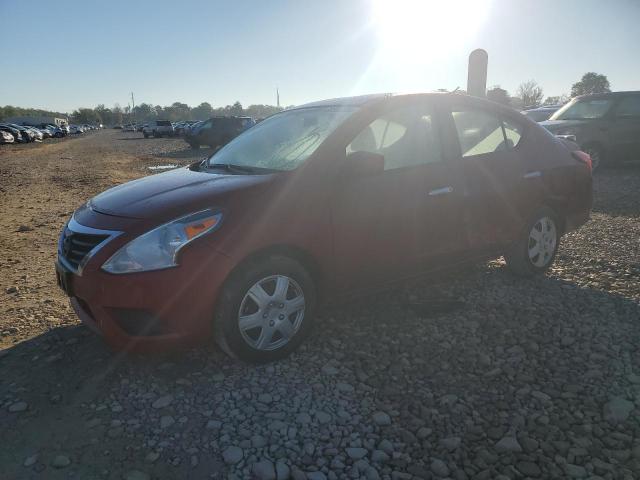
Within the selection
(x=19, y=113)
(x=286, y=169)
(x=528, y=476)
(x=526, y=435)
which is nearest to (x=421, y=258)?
(x=286, y=169)

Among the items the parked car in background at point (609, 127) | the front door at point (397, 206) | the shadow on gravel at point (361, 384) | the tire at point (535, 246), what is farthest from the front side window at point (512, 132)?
the parked car in background at point (609, 127)

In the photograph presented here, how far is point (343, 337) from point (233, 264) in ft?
3.56

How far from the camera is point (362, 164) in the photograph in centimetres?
309

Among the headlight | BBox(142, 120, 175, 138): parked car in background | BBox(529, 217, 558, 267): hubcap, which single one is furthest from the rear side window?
BBox(142, 120, 175, 138): parked car in background

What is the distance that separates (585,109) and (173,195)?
10701 mm

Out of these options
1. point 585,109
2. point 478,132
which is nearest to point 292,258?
point 478,132

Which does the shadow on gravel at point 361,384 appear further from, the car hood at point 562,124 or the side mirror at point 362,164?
the car hood at point 562,124

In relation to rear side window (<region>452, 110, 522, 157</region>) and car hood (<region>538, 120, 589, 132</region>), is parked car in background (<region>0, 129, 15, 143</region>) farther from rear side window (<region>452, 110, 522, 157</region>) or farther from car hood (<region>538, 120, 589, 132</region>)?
rear side window (<region>452, 110, 522, 157</region>)

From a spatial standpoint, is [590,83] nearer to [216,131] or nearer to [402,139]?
[216,131]

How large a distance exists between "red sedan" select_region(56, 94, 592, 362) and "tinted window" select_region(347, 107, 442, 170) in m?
0.01

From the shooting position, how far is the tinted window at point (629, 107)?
1035cm

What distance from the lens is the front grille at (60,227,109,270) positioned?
9.20ft

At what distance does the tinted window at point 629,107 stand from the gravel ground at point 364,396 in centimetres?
776

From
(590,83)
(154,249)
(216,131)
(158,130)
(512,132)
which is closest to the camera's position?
(154,249)
